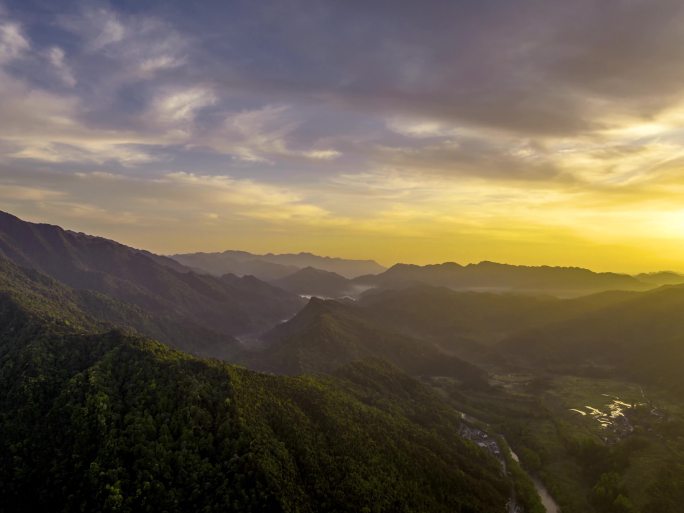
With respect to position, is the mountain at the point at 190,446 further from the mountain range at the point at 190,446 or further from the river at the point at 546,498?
the river at the point at 546,498

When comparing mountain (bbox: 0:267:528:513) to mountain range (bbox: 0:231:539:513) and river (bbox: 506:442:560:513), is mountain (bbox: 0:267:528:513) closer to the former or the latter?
mountain range (bbox: 0:231:539:513)

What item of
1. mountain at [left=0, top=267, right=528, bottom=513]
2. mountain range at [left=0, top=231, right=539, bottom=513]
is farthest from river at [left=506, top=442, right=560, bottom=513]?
mountain at [left=0, top=267, right=528, bottom=513]

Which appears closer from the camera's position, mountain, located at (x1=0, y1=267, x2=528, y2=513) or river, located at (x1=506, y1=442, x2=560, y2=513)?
mountain, located at (x1=0, y1=267, x2=528, y2=513)

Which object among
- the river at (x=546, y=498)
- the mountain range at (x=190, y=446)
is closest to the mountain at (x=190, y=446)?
the mountain range at (x=190, y=446)

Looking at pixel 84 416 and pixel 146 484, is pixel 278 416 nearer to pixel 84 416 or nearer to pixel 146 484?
pixel 146 484

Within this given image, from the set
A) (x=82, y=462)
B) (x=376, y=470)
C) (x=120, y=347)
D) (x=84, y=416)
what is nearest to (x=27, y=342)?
(x=120, y=347)

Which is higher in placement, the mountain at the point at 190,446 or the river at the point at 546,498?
the mountain at the point at 190,446

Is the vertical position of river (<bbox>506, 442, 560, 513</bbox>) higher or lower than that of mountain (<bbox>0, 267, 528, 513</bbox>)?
lower

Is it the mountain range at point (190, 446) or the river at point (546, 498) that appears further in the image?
the river at point (546, 498)
